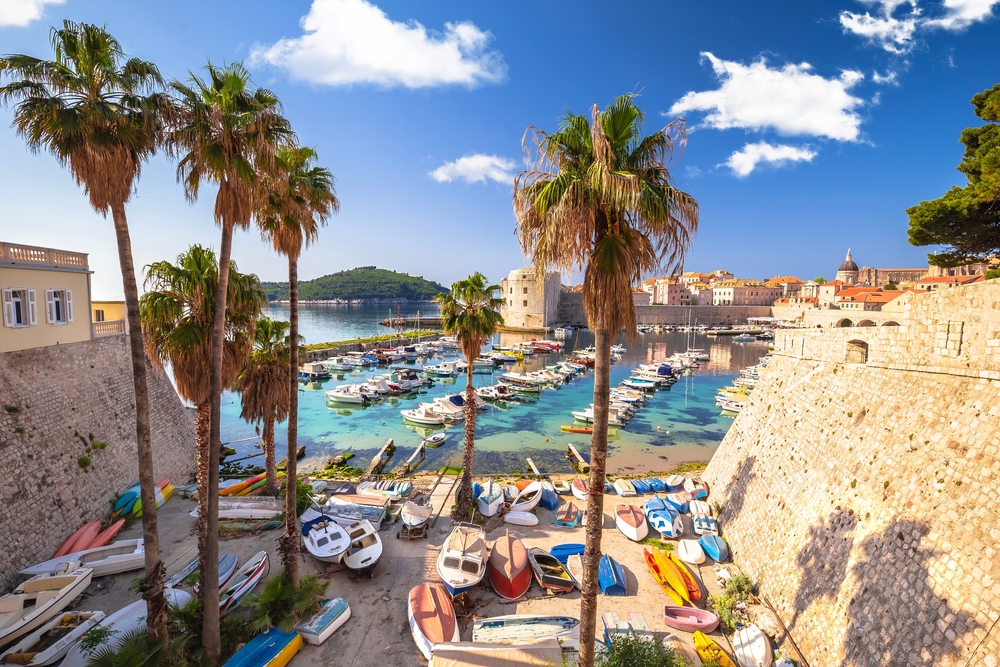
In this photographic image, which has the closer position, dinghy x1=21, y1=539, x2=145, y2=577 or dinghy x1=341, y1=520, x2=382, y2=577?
dinghy x1=21, y1=539, x2=145, y2=577

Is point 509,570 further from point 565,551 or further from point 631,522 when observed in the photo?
point 631,522

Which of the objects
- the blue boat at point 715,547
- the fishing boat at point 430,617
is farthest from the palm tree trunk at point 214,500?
the blue boat at point 715,547

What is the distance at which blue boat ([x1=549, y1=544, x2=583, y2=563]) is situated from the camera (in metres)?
12.6

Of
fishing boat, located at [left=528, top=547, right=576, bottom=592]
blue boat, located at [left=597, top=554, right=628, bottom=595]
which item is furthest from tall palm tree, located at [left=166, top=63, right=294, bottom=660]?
blue boat, located at [left=597, top=554, right=628, bottom=595]

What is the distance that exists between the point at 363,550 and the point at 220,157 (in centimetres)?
1084

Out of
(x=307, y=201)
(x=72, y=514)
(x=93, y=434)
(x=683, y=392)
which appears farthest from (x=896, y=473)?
(x=683, y=392)

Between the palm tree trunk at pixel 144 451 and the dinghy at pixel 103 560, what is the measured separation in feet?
17.9

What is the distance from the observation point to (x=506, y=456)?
2550 centimetres

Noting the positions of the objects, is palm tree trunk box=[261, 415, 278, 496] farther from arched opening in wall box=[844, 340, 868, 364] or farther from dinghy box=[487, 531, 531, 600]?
arched opening in wall box=[844, 340, 868, 364]

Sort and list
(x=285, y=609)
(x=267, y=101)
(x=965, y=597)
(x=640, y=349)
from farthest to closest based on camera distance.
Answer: (x=640, y=349)
(x=285, y=609)
(x=267, y=101)
(x=965, y=597)

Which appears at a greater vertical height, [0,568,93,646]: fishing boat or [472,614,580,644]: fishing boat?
[0,568,93,646]: fishing boat

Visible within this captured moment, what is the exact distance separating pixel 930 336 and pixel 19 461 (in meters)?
25.0

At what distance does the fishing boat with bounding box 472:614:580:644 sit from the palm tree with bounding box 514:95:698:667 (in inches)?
105

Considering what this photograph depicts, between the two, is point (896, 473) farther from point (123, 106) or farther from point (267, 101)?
point (123, 106)
